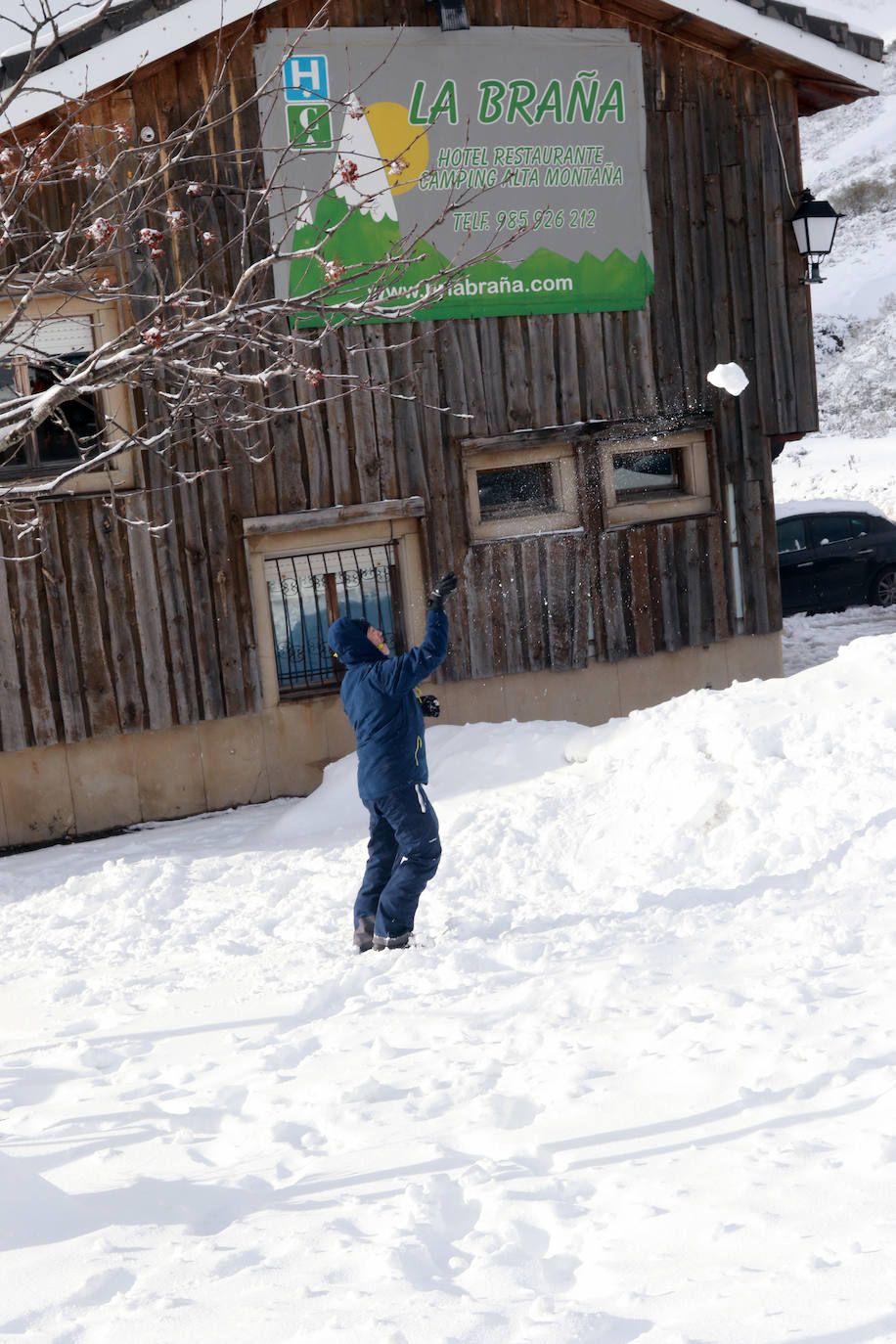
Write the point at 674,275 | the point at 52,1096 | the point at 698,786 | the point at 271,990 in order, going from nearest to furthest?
the point at 52,1096 → the point at 271,990 → the point at 698,786 → the point at 674,275

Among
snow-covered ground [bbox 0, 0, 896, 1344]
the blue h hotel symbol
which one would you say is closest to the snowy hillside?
the blue h hotel symbol

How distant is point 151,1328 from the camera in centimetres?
315

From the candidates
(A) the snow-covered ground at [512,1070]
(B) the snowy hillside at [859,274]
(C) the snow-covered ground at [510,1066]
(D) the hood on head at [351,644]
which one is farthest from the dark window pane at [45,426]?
(B) the snowy hillside at [859,274]

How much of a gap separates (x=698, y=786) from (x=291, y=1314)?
504 cm

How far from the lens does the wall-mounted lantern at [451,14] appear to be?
1032 cm

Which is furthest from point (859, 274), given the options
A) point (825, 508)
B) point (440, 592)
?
point (440, 592)

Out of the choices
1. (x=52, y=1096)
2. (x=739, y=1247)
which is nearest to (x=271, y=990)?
(x=52, y=1096)

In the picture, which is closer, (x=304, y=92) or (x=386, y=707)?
(x=386, y=707)

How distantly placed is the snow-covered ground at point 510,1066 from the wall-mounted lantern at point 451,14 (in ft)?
19.5

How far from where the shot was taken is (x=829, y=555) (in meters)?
17.0

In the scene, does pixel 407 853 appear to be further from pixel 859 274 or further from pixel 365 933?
pixel 859 274

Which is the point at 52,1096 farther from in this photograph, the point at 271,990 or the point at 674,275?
the point at 674,275

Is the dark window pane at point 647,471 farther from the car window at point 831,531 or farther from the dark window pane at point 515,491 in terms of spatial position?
the car window at point 831,531

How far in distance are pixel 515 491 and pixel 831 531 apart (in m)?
7.26
